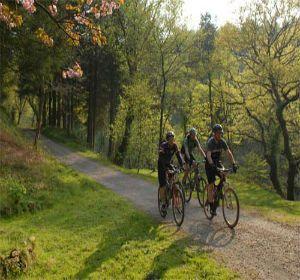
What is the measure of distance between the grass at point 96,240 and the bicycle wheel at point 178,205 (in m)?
0.35

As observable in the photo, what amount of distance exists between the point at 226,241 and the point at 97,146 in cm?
5466

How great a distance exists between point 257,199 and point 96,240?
12181 millimetres

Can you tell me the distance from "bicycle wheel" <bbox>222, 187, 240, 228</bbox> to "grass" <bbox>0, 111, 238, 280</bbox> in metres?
1.35

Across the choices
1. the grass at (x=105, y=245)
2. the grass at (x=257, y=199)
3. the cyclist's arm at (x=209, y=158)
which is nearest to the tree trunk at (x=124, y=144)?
the grass at (x=257, y=199)

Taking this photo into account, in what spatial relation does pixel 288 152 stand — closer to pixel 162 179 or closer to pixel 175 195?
pixel 162 179

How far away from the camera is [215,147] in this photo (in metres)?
11.1

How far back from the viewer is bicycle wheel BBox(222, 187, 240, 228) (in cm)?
1071

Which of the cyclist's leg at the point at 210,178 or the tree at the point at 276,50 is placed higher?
the tree at the point at 276,50

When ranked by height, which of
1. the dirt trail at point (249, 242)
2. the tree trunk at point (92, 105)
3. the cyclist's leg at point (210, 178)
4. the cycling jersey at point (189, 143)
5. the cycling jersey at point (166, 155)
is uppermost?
the tree trunk at point (92, 105)

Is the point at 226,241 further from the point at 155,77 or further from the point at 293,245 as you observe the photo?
the point at 155,77

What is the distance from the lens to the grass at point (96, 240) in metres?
8.40

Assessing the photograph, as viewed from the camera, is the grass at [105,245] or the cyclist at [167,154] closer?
the grass at [105,245]

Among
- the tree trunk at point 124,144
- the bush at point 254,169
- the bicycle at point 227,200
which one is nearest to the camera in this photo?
the bicycle at point 227,200

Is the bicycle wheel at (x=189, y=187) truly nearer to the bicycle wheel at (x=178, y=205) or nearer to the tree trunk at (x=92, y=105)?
the bicycle wheel at (x=178, y=205)
